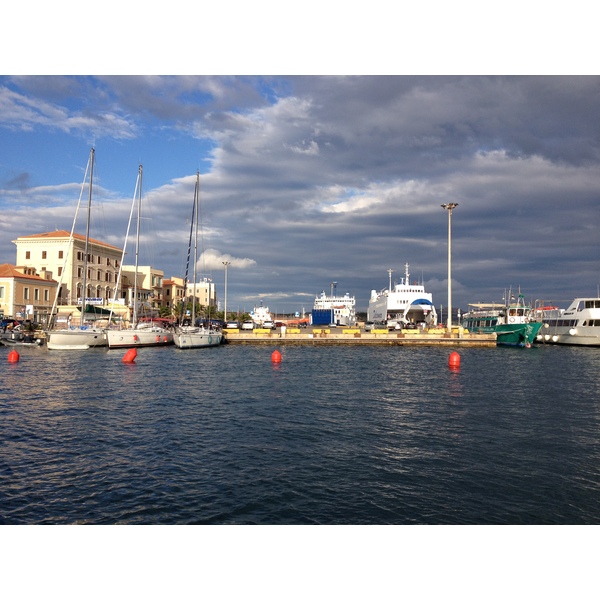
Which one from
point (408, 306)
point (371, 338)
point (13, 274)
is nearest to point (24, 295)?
point (13, 274)

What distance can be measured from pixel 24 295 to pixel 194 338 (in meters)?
35.9

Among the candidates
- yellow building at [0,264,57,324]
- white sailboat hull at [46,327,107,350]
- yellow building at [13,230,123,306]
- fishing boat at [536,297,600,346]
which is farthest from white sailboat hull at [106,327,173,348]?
fishing boat at [536,297,600,346]

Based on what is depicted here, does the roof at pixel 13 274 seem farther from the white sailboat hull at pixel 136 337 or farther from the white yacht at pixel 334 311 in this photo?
the white yacht at pixel 334 311

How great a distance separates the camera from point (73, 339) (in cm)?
4744

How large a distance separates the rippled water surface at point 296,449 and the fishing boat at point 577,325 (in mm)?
35072

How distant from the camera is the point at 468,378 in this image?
106 ft

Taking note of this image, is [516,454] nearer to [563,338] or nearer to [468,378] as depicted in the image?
[468,378]

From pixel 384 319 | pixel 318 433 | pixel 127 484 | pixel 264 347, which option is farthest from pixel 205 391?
pixel 384 319

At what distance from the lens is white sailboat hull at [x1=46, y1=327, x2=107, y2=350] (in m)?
47.1

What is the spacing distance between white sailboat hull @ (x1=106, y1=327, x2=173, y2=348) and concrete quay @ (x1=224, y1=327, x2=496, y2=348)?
9.98m

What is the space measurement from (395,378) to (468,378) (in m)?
4.92

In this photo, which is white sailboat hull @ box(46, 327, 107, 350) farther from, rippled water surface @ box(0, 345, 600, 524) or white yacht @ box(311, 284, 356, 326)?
white yacht @ box(311, 284, 356, 326)

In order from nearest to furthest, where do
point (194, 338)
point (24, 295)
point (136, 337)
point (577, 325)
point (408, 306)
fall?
point (136, 337), point (194, 338), point (577, 325), point (24, 295), point (408, 306)

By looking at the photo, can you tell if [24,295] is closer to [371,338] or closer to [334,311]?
[371,338]
